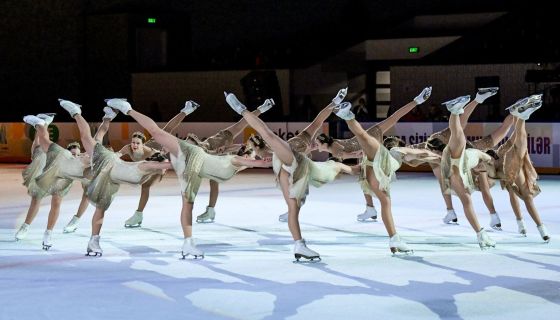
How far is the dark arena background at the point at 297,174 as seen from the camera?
821 cm

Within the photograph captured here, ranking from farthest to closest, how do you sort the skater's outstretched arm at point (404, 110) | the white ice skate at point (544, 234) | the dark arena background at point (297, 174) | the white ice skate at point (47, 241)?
the skater's outstretched arm at point (404, 110), the white ice skate at point (544, 234), the white ice skate at point (47, 241), the dark arena background at point (297, 174)

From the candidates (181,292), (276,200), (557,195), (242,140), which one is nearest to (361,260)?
(181,292)

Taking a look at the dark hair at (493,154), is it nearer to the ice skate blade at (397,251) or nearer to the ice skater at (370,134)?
the ice skater at (370,134)

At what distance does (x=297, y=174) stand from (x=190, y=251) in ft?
4.46

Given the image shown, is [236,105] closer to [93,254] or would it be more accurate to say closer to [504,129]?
[93,254]

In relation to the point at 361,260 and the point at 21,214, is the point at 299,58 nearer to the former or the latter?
the point at 21,214

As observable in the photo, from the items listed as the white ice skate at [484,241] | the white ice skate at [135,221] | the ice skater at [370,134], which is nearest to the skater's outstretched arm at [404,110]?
the ice skater at [370,134]

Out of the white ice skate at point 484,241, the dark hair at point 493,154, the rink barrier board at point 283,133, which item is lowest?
the white ice skate at point 484,241

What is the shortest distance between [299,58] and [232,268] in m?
19.9

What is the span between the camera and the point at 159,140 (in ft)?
32.8

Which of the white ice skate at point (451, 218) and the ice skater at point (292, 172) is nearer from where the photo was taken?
the ice skater at point (292, 172)

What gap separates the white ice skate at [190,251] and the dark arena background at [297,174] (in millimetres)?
15

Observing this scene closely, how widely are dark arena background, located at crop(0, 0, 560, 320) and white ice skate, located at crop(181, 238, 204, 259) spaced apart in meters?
0.02

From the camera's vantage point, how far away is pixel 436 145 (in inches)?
461
